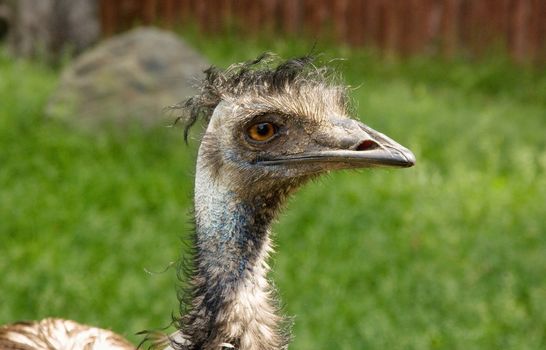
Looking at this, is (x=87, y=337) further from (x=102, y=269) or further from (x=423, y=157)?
(x=423, y=157)

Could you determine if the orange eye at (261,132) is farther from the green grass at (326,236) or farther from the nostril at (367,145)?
the green grass at (326,236)

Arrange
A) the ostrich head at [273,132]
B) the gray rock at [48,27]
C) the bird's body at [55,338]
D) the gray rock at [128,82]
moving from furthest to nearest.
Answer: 1. the gray rock at [48,27]
2. the gray rock at [128,82]
3. the bird's body at [55,338]
4. the ostrich head at [273,132]

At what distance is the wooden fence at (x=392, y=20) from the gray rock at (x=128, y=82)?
3.24 m

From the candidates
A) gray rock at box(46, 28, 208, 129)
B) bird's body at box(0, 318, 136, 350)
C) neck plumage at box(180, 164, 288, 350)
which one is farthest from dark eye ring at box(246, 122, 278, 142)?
gray rock at box(46, 28, 208, 129)

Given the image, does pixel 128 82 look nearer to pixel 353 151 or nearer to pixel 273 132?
pixel 273 132

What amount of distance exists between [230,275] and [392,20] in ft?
30.0

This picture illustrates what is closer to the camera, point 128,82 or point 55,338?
point 55,338

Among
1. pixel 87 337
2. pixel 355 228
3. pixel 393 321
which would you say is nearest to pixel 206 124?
pixel 87 337

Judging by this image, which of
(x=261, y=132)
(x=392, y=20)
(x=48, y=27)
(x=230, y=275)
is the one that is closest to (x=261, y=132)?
(x=261, y=132)

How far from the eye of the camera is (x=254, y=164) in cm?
314

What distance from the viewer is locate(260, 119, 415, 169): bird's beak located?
2.99 metres

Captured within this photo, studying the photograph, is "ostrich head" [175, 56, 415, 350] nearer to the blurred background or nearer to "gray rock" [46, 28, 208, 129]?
the blurred background

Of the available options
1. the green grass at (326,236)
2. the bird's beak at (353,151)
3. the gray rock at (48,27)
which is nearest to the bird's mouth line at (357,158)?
the bird's beak at (353,151)

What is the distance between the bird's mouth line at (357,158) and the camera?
297 cm
